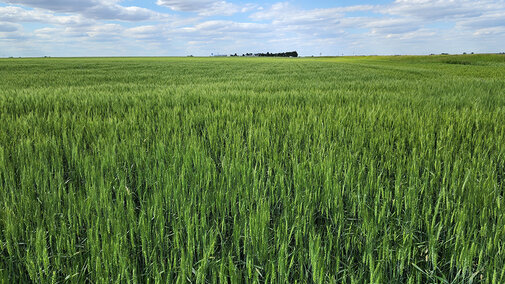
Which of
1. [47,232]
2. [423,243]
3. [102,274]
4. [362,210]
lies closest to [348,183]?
[362,210]

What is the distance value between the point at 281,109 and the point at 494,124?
202 centimetres

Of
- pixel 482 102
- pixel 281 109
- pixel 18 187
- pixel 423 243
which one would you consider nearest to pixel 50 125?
pixel 18 187

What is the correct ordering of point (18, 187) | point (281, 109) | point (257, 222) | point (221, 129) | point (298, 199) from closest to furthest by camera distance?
point (257, 222), point (298, 199), point (18, 187), point (221, 129), point (281, 109)

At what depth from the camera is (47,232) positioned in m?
1.12

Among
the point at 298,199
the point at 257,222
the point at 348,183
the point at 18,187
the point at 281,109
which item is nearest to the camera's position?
the point at 257,222

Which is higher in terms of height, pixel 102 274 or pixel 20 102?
pixel 20 102

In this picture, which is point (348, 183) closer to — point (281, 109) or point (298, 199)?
point (298, 199)

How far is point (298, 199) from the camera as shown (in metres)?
1.27

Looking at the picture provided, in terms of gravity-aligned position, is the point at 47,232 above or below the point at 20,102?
below

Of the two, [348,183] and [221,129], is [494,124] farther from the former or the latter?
[221,129]

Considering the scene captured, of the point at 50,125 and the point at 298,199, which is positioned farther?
the point at 50,125

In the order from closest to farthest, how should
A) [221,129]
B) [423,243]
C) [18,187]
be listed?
[423,243]
[18,187]
[221,129]

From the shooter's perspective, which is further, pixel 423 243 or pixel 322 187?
pixel 322 187

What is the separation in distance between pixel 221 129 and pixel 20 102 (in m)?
3.15
